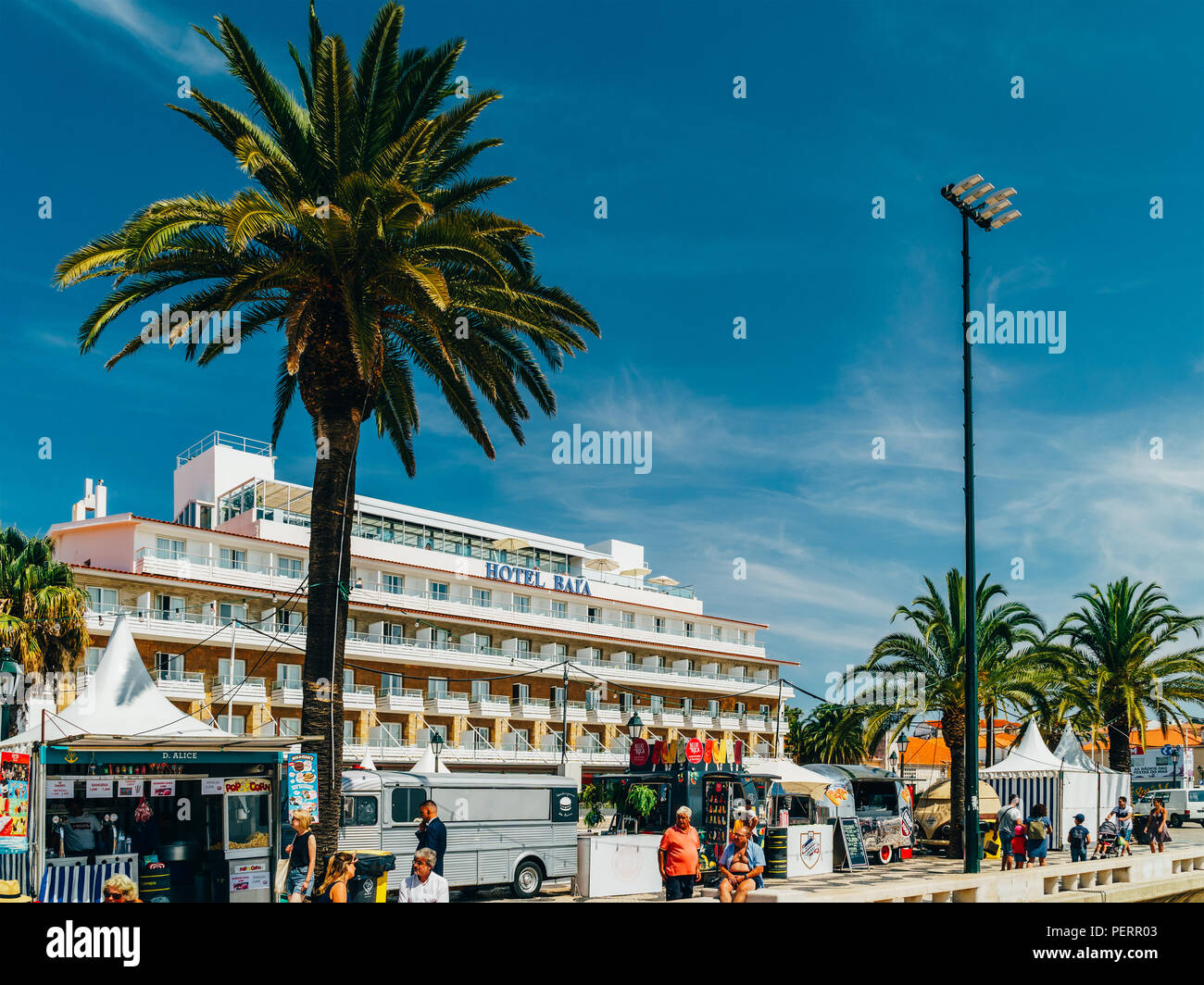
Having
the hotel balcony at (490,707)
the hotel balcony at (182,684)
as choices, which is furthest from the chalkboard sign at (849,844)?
the hotel balcony at (490,707)

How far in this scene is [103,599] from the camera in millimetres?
46281

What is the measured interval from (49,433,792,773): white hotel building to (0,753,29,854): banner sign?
27.0 m

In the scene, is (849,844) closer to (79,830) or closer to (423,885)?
(79,830)

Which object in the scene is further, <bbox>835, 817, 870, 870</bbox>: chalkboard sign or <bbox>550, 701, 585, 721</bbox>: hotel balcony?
<bbox>550, 701, 585, 721</bbox>: hotel balcony

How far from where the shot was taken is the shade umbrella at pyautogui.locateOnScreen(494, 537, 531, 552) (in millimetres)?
69000

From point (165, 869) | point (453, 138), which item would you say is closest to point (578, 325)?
point (453, 138)

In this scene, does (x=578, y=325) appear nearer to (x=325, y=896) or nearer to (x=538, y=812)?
(x=538, y=812)

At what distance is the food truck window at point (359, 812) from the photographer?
2014cm

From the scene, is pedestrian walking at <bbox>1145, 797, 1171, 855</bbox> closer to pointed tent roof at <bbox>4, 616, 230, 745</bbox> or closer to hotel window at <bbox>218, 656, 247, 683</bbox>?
pointed tent roof at <bbox>4, 616, 230, 745</bbox>

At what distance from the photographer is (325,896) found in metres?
11.7

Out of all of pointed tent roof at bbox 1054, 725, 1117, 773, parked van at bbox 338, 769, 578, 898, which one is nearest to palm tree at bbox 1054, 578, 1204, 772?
pointed tent roof at bbox 1054, 725, 1117, 773

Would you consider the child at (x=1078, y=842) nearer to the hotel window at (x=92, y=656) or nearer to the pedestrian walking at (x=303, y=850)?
the pedestrian walking at (x=303, y=850)

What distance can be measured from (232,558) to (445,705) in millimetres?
12493
